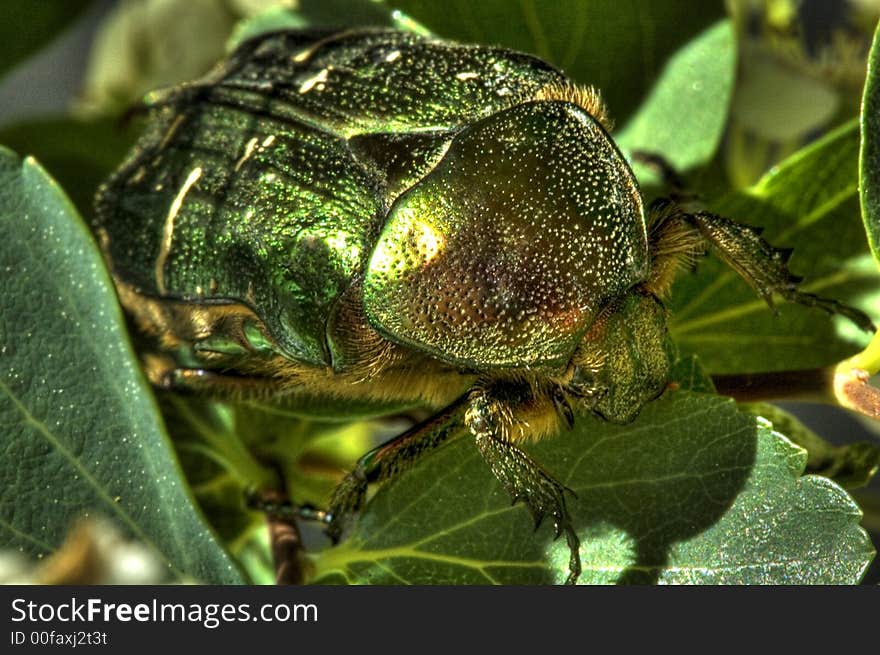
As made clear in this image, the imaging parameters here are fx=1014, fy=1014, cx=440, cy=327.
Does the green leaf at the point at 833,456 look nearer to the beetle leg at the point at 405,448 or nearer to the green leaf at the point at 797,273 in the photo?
the green leaf at the point at 797,273

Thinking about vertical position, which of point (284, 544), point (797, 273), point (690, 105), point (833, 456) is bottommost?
point (284, 544)

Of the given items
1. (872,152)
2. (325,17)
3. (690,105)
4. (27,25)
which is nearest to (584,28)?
(690,105)

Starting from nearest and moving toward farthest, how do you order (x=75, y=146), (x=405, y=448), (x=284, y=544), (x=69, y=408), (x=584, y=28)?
(x=69, y=408) < (x=405, y=448) < (x=284, y=544) < (x=584, y=28) < (x=75, y=146)

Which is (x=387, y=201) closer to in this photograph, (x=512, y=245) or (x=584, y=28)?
(x=512, y=245)

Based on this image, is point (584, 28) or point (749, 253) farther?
point (584, 28)

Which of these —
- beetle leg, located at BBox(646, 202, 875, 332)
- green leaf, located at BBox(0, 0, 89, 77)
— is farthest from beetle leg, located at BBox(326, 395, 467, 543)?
green leaf, located at BBox(0, 0, 89, 77)

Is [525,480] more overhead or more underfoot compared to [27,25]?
more underfoot

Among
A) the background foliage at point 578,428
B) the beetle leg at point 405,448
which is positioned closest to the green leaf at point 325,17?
the background foliage at point 578,428

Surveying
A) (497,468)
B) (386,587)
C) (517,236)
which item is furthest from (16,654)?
(517,236)
